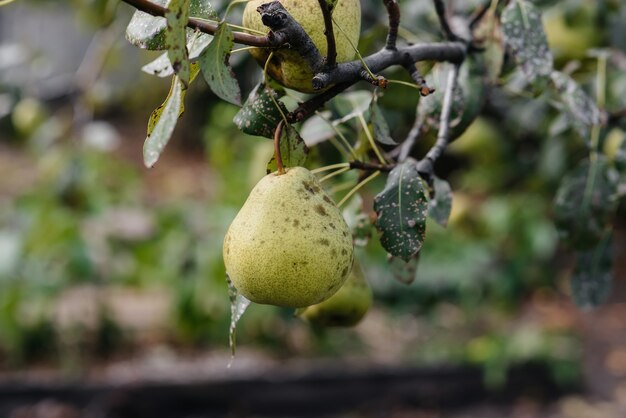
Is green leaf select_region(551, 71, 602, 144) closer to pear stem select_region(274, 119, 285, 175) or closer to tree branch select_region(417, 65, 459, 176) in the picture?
tree branch select_region(417, 65, 459, 176)

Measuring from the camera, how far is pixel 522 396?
2811 millimetres

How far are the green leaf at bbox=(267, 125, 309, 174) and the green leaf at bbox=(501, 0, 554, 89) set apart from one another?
31cm

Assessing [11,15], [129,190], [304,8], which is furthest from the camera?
[11,15]

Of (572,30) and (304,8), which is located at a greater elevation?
(304,8)

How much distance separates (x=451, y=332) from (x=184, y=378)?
1.18m

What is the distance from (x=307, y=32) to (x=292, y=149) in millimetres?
113

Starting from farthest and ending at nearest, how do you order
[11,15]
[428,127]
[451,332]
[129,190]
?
[11,15] < [451,332] < [129,190] < [428,127]

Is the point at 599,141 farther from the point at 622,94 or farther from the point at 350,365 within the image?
the point at 350,365

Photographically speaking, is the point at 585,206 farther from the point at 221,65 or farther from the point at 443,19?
the point at 221,65

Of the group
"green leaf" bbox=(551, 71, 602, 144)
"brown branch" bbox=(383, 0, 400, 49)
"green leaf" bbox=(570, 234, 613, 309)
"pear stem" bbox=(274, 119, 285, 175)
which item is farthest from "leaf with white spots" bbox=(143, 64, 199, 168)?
"green leaf" bbox=(570, 234, 613, 309)

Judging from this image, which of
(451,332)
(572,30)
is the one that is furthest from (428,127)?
(451,332)

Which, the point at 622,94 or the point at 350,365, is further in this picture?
the point at 350,365

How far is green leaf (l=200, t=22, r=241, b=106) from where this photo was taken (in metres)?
0.63

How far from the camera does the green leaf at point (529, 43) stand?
87 cm
